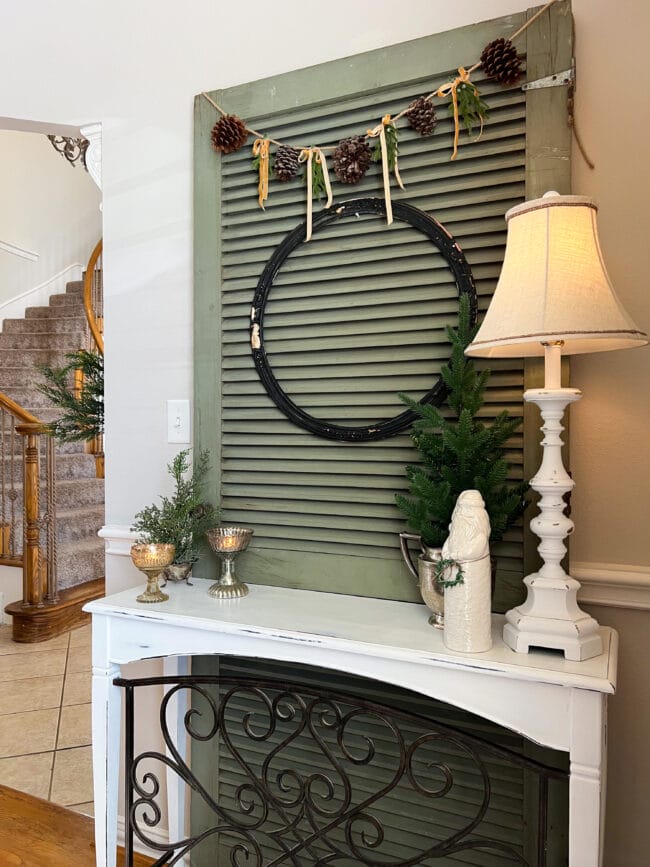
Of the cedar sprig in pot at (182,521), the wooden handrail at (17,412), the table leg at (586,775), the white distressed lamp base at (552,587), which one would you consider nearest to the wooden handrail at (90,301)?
the wooden handrail at (17,412)

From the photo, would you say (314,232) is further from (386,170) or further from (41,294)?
(41,294)

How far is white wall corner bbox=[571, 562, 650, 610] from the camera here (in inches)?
49.9

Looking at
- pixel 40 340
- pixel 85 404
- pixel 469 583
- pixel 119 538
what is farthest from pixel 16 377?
pixel 469 583

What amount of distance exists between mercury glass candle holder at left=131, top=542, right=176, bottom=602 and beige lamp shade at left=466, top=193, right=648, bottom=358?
0.85 m

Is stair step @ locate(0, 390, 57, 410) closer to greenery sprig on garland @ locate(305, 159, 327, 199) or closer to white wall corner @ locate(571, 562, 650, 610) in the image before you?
greenery sprig on garland @ locate(305, 159, 327, 199)

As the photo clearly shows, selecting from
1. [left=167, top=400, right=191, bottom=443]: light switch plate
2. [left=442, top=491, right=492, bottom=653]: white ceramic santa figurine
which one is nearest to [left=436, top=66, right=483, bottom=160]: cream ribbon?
[left=442, top=491, right=492, bottom=653]: white ceramic santa figurine

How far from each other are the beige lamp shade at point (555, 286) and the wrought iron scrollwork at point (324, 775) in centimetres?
76

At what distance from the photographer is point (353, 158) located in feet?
4.87

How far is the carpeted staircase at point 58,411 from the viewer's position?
4.12 meters

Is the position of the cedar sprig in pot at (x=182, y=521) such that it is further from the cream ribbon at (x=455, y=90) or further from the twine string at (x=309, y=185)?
the cream ribbon at (x=455, y=90)

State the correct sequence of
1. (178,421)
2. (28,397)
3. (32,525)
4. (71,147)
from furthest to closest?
(28,397) < (32,525) < (71,147) < (178,421)

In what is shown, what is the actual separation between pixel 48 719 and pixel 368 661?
6.90 feet

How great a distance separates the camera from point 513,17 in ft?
4.37

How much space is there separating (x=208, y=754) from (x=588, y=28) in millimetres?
1918
